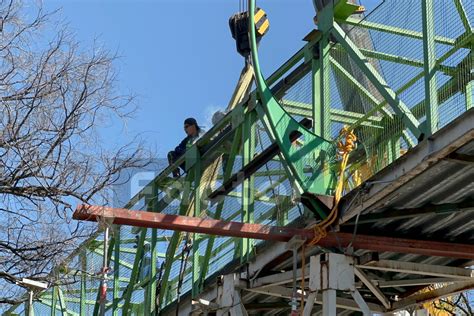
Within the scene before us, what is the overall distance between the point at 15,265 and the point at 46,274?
0.47 m

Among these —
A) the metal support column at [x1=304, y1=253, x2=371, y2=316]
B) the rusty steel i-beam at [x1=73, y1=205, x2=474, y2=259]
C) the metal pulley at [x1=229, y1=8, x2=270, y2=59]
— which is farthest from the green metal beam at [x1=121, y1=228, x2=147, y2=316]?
the metal support column at [x1=304, y1=253, x2=371, y2=316]

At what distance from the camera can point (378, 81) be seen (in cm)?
1355

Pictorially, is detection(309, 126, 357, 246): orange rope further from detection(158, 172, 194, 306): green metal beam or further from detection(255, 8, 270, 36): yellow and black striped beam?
detection(255, 8, 270, 36): yellow and black striped beam

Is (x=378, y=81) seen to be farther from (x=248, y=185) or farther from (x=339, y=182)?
(x=248, y=185)

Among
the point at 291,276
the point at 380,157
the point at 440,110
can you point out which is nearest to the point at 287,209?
the point at 291,276

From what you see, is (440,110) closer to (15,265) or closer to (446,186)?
(446,186)

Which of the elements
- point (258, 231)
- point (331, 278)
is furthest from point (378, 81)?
point (331, 278)

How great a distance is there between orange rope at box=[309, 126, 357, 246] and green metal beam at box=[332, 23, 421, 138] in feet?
2.35

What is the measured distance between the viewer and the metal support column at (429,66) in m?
12.6

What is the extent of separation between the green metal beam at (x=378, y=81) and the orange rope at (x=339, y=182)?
0.72 metres

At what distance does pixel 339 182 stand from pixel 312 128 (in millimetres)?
1226

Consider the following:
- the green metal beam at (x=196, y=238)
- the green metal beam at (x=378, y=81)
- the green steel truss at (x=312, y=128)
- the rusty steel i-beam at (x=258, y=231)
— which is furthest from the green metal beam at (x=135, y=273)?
the green metal beam at (x=378, y=81)

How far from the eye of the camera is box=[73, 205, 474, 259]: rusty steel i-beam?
547 inches

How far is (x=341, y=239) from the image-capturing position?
46.6 ft
